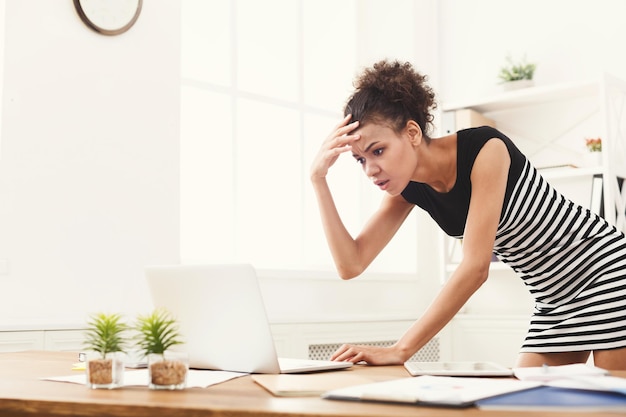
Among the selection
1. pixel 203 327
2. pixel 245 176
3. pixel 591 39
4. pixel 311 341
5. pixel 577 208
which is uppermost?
pixel 591 39

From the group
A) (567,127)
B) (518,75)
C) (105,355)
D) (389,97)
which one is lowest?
(105,355)

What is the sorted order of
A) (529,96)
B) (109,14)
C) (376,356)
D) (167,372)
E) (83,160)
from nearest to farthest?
(167,372)
(376,356)
(83,160)
(109,14)
(529,96)

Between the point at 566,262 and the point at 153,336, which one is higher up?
the point at 566,262

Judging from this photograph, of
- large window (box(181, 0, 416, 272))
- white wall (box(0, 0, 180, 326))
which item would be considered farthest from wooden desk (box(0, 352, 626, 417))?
large window (box(181, 0, 416, 272))

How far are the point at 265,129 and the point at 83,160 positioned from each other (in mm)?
1235

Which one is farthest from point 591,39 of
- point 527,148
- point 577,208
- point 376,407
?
point 376,407

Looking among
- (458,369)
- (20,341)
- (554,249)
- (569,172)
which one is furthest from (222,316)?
(569,172)

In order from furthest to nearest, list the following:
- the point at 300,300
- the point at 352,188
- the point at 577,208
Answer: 1. the point at 352,188
2. the point at 300,300
3. the point at 577,208

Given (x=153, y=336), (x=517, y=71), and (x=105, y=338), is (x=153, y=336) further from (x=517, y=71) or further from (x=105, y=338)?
(x=517, y=71)

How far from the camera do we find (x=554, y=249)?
1741mm

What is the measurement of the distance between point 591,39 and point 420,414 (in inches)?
136

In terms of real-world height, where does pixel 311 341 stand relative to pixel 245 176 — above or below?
below

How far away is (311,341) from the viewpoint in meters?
3.42

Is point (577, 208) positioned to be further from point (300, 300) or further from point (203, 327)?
point (300, 300)
